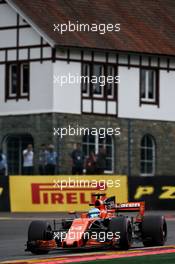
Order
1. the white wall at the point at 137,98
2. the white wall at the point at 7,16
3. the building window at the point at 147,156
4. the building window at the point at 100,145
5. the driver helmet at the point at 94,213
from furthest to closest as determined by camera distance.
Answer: the building window at the point at 147,156
the white wall at the point at 137,98
the white wall at the point at 7,16
the building window at the point at 100,145
the driver helmet at the point at 94,213

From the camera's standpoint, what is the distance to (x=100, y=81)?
4612 centimetres

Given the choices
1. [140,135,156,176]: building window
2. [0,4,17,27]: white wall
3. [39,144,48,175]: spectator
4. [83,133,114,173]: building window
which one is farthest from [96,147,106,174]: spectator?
[0,4,17,27]: white wall

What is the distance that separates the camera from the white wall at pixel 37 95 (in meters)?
45.1

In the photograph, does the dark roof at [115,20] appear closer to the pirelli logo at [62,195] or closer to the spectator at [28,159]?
the spectator at [28,159]

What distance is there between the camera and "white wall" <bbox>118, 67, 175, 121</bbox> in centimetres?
4762

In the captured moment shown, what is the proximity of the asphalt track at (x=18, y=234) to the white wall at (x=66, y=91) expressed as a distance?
1118cm

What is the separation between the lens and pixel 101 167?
4184 cm

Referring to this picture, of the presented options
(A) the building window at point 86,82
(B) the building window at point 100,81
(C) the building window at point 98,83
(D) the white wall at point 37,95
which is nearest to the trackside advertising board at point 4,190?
(D) the white wall at point 37,95

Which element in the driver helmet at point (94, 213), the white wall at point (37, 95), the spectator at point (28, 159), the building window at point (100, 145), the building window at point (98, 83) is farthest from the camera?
the building window at point (98, 83)

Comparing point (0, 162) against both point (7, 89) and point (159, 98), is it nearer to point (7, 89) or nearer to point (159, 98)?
point (7, 89)

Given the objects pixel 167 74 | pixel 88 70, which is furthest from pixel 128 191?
pixel 167 74

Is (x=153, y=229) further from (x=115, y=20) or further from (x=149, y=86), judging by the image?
(x=149, y=86)

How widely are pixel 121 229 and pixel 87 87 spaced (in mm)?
27562

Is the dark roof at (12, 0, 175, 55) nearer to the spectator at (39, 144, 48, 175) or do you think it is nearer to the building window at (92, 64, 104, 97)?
the building window at (92, 64, 104, 97)
